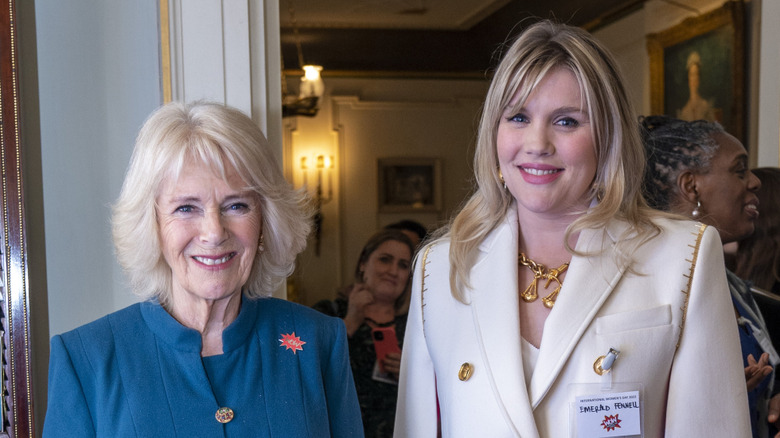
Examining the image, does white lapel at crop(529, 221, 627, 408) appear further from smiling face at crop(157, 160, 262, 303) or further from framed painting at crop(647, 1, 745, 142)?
framed painting at crop(647, 1, 745, 142)

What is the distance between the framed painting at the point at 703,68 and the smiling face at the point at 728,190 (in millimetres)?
2600

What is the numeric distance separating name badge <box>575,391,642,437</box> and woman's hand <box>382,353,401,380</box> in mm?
1700

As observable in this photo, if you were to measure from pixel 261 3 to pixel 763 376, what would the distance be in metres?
1.87

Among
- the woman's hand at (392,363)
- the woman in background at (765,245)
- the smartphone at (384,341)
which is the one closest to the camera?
the woman in background at (765,245)

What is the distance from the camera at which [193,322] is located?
176 centimetres

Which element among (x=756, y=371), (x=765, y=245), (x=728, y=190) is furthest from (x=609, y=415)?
(x=765, y=245)

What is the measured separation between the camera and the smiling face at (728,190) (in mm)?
2521

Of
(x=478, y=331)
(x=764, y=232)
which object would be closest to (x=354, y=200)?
(x=764, y=232)

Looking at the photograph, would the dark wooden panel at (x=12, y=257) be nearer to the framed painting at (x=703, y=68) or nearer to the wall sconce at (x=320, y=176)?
the framed painting at (x=703, y=68)

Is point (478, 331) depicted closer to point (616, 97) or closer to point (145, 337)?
point (616, 97)

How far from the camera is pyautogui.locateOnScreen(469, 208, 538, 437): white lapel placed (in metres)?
1.72

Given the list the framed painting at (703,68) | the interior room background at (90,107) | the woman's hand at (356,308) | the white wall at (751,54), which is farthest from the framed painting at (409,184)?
the interior room background at (90,107)

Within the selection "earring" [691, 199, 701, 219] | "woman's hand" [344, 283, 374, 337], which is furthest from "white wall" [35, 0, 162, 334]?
"earring" [691, 199, 701, 219]

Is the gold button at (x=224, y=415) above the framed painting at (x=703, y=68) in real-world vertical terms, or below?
below
